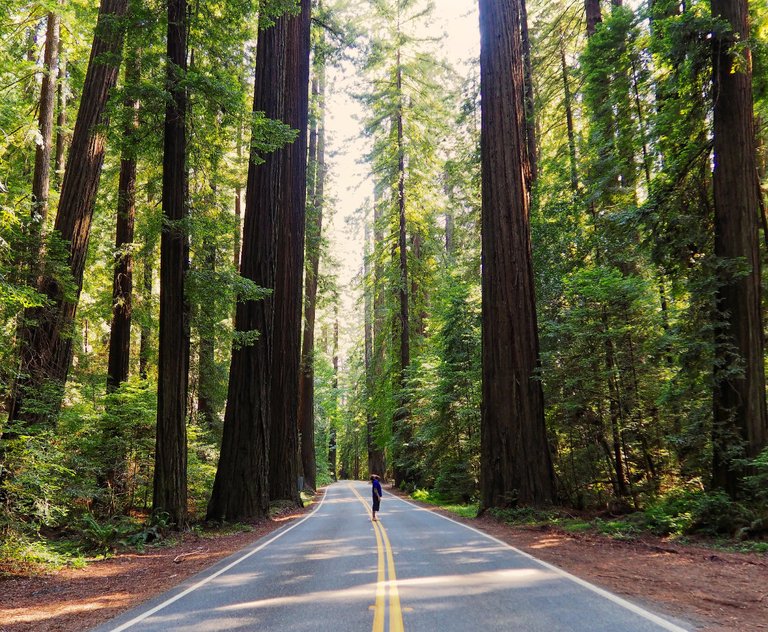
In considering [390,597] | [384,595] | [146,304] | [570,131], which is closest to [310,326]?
[146,304]

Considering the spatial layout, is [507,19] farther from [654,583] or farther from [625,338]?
[654,583]

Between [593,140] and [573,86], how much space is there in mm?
7430

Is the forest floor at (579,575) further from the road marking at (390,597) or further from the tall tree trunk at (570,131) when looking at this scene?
the tall tree trunk at (570,131)

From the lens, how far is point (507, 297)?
14336 mm

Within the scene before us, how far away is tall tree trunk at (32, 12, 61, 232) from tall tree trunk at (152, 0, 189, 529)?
2.85 meters

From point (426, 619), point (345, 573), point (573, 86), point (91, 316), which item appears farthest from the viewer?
point (573, 86)

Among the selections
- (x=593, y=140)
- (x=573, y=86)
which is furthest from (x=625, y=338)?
(x=573, y=86)

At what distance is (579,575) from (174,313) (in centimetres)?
983

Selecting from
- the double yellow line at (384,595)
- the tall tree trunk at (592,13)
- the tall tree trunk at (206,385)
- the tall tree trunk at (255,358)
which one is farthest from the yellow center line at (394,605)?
the tall tree trunk at (592,13)

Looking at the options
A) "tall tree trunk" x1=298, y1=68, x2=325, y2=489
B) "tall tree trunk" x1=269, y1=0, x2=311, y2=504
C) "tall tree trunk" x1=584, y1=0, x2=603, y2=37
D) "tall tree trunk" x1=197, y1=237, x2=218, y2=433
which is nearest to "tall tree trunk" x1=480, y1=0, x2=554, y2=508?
"tall tree trunk" x1=584, y1=0, x2=603, y2=37

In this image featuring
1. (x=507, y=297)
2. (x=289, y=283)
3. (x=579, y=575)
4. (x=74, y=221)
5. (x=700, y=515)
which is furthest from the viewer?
(x=289, y=283)

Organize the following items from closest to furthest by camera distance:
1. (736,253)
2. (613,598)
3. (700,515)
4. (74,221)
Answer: (613,598) < (700,515) < (736,253) < (74,221)

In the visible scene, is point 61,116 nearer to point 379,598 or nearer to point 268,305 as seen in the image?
point 268,305

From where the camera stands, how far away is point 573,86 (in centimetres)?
2066
